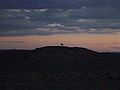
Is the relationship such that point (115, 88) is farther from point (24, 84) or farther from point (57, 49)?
point (57, 49)

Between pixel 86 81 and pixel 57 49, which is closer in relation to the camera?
pixel 86 81

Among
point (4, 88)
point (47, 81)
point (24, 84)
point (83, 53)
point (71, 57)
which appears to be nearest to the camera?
point (4, 88)

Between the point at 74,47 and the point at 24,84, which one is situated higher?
the point at 74,47

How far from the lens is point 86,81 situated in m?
41.4

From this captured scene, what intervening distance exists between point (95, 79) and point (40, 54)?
150ft

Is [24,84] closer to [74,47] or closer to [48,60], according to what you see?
[48,60]

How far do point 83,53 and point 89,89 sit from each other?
195ft

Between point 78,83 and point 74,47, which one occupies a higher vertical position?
point 74,47

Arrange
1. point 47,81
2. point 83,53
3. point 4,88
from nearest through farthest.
Answer: point 4,88 < point 47,81 < point 83,53

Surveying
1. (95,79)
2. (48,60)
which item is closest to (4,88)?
(95,79)

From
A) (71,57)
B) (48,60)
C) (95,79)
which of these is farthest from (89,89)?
(71,57)

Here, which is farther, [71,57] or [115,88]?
[71,57]

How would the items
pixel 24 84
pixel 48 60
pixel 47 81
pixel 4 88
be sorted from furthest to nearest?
pixel 48 60, pixel 47 81, pixel 24 84, pixel 4 88

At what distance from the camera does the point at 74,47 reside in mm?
99500
